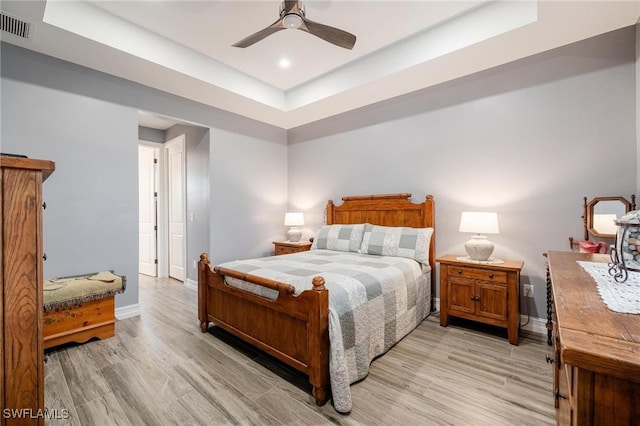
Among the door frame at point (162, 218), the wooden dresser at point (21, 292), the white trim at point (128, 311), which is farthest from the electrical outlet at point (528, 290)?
the door frame at point (162, 218)

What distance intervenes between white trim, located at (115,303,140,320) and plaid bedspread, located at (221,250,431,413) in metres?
1.57

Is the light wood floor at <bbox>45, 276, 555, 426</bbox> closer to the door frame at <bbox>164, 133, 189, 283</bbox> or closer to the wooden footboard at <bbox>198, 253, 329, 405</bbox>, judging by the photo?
the wooden footboard at <bbox>198, 253, 329, 405</bbox>

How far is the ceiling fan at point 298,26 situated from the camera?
78.3 inches

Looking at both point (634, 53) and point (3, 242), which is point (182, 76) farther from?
point (634, 53)

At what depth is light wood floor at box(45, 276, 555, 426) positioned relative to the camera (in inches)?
65.6

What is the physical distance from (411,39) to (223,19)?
72.1 inches

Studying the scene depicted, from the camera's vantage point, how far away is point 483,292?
2.66 meters

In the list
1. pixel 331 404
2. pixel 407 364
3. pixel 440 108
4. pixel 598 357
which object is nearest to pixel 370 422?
pixel 331 404

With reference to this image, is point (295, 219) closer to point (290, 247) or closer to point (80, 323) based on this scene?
point (290, 247)

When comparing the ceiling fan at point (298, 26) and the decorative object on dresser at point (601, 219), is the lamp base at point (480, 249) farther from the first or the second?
the ceiling fan at point (298, 26)

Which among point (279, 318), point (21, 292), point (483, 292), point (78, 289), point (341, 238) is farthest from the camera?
point (341, 238)

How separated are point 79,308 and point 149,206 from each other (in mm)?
2924

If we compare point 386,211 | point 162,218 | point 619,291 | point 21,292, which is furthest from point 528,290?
point 162,218

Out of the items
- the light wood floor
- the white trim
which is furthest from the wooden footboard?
the white trim
